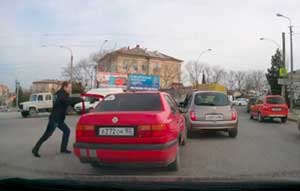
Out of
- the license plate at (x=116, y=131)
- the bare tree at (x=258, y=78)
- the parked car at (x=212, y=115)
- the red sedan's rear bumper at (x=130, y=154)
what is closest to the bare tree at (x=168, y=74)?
the bare tree at (x=258, y=78)

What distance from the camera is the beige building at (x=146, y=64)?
283 ft

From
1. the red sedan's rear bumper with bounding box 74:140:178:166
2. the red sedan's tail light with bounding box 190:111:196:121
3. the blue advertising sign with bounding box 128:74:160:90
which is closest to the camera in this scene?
the red sedan's rear bumper with bounding box 74:140:178:166

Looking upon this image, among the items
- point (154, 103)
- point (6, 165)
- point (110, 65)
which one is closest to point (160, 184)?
point (154, 103)

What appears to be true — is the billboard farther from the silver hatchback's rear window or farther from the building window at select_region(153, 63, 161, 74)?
the silver hatchback's rear window

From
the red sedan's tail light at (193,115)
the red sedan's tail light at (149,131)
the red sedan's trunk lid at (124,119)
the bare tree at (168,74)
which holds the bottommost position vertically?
the red sedan's tail light at (193,115)

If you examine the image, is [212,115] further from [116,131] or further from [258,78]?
[258,78]

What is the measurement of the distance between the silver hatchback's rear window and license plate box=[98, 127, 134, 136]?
285 inches

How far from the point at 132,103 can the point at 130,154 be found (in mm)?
1389

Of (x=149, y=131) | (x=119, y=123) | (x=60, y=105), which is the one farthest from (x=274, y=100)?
(x=119, y=123)

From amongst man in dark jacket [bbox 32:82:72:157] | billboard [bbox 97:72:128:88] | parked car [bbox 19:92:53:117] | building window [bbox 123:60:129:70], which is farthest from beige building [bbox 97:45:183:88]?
man in dark jacket [bbox 32:82:72:157]

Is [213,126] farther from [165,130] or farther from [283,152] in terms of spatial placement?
[165,130]

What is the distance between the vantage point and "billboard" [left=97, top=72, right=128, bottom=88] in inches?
2313

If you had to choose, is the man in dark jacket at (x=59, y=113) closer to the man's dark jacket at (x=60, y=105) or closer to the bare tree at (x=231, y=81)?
the man's dark jacket at (x=60, y=105)

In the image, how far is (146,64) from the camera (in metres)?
99.1
